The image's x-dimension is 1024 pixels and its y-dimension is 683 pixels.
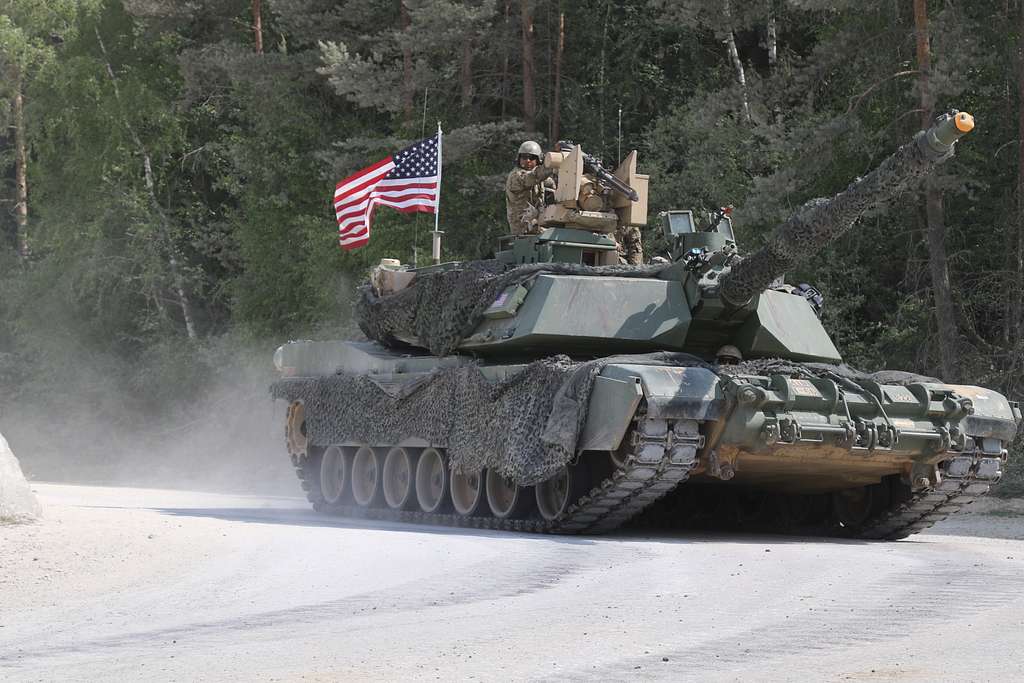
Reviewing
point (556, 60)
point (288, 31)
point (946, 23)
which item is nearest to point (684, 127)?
point (556, 60)

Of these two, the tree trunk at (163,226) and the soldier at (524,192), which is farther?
the tree trunk at (163,226)

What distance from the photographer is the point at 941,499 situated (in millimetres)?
14352

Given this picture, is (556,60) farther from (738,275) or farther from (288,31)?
(738,275)

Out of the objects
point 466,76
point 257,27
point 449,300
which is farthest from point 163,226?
point 449,300

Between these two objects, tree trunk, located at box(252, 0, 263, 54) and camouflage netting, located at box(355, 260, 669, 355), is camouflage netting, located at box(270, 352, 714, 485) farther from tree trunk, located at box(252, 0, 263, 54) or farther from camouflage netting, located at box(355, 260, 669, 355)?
tree trunk, located at box(252, 0, 263, 54)

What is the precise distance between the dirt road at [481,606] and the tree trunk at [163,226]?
22895 mm

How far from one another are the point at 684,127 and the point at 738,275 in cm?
1417

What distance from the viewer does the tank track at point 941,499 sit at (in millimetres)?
14078

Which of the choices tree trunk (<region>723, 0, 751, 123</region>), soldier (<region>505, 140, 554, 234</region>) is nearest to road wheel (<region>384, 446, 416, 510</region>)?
soldier (<region>505, 140, 554, 234</region>)

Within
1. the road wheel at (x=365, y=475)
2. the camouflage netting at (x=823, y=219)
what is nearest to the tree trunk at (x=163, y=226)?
the road wheel at (x=365, y=475)

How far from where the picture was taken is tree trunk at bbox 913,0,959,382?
21.8 m

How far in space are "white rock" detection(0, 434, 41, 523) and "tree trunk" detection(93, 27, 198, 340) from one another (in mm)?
23086

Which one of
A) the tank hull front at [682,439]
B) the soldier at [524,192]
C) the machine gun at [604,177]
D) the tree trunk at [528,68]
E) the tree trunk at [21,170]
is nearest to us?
the tank hull front at [682,439]

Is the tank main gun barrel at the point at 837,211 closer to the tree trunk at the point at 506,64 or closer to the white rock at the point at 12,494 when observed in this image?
the white rock at the point at 12,494
